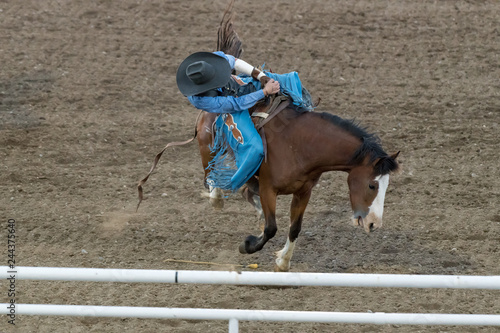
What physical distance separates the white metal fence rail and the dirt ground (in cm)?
149

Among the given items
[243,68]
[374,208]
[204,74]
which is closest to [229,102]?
[204,74]

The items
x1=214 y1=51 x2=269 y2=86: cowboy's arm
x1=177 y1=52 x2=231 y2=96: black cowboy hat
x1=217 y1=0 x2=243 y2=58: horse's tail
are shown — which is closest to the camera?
x1=177 y1=52 x2=231 y2=96: black cowboy hat

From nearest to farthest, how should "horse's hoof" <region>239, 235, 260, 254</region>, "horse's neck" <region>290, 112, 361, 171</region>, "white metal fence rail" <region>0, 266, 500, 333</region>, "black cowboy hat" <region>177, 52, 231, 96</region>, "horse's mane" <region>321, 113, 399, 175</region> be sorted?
"white metal fence rail" <region>0, 266, 500, 333</region> → "horse's mane" <region>321, 113, 399, 175</region> → "horse's neck" <region>290, 112, 361, 171</region> → "black cowboy hat" <region>177, 52, 231, 96</region> → "horse's hoof" <region>239, 235, 260, 254</region>

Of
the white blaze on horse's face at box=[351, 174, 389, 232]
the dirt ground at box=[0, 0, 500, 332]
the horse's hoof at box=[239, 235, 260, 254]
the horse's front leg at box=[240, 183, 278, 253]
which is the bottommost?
the dirt ground at box=[0, 0, 500, 332]

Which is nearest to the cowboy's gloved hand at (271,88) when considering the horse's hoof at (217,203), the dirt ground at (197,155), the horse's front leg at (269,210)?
the horse's front leg at (269,210)

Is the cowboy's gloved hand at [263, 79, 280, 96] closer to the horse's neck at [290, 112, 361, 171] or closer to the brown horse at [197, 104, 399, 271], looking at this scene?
the brown horse at [197, 104, 399, 271]

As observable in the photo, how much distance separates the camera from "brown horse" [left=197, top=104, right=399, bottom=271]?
552 centimetres

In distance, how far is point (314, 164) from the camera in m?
5.78

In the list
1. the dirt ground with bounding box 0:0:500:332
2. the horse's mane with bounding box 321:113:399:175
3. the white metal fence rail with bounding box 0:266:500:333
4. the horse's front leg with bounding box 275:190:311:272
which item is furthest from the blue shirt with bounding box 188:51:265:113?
the white metal fence rail with bounding box 0:266:500:333

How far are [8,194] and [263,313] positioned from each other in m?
4.60

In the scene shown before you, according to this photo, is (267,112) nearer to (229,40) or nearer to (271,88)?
(271,88)

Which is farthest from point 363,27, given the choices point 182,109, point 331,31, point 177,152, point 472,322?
point 472,322

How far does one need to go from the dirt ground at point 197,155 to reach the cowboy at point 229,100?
1105 mm

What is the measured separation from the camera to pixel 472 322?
4.00 m
